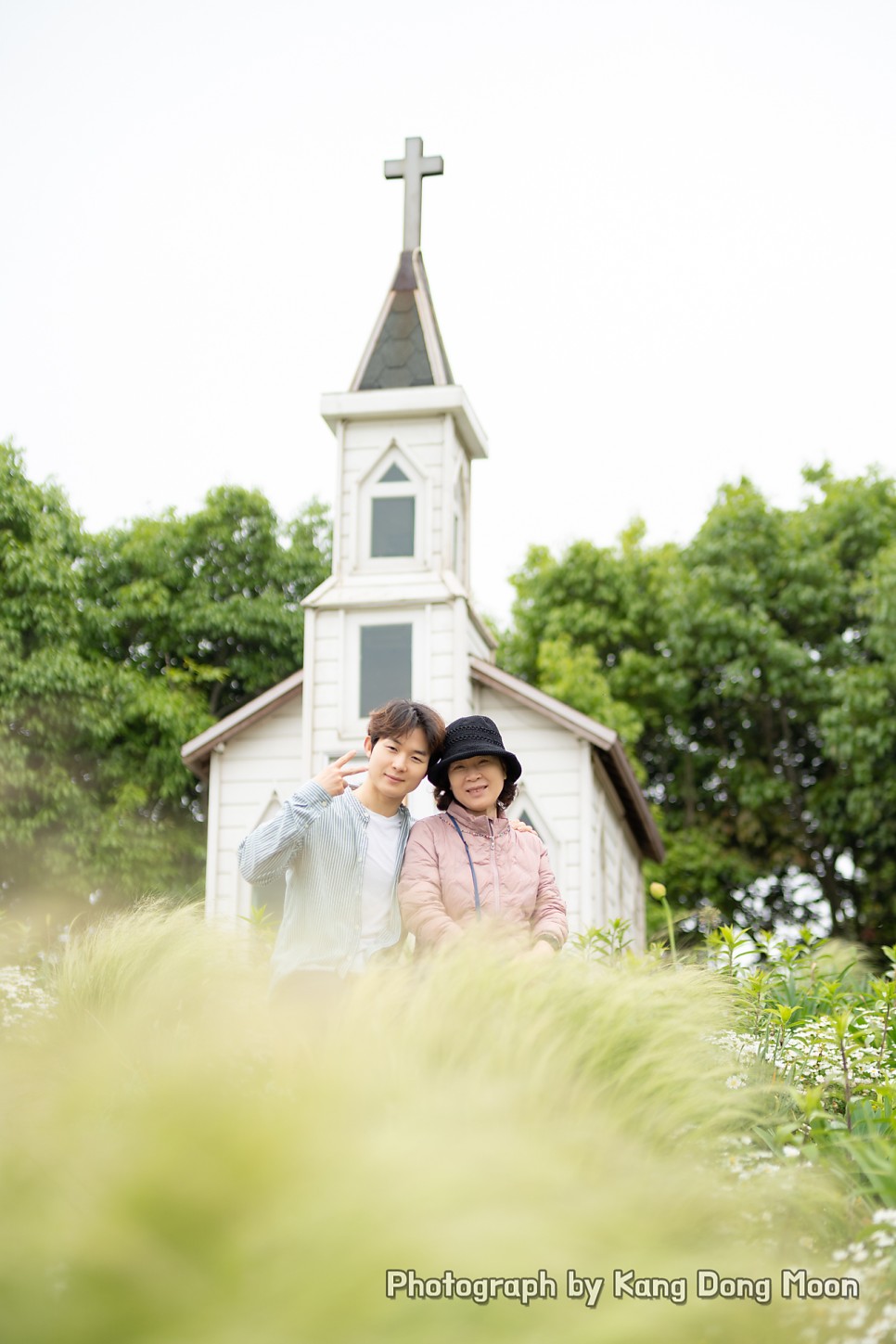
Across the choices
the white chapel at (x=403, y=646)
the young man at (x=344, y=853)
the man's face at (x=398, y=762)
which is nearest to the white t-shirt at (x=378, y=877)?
the young man at (x=344, y=853)

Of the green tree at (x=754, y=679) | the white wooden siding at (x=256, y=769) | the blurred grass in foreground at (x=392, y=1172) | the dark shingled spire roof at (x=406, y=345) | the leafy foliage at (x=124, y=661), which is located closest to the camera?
the blurred grass in foreground at (x=392, y=1172)

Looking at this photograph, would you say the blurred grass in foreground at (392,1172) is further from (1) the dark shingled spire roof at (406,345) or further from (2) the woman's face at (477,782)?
(1) the dark shingled spire roof at (406,345)

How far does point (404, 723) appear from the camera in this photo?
194 inches

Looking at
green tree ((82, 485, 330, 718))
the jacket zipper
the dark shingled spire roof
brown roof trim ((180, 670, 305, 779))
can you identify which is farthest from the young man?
green tree ((82, 485, 330, 718))

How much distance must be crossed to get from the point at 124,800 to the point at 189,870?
160 cm

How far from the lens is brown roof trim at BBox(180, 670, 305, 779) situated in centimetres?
1669

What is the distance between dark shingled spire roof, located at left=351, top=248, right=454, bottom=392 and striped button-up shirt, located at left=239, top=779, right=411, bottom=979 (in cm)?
1207

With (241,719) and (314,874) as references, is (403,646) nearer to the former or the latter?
(241,719)

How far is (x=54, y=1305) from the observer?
2.81m

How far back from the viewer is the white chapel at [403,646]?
51.5 feet

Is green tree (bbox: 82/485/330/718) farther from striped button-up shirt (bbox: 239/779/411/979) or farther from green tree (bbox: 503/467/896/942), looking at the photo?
striped button-up shirt (bbox: 239/779/411/979)

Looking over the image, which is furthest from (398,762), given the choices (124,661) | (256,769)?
(124,661)

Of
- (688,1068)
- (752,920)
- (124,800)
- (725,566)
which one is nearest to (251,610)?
(124,800)

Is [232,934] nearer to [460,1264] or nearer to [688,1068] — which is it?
[688,1068]
